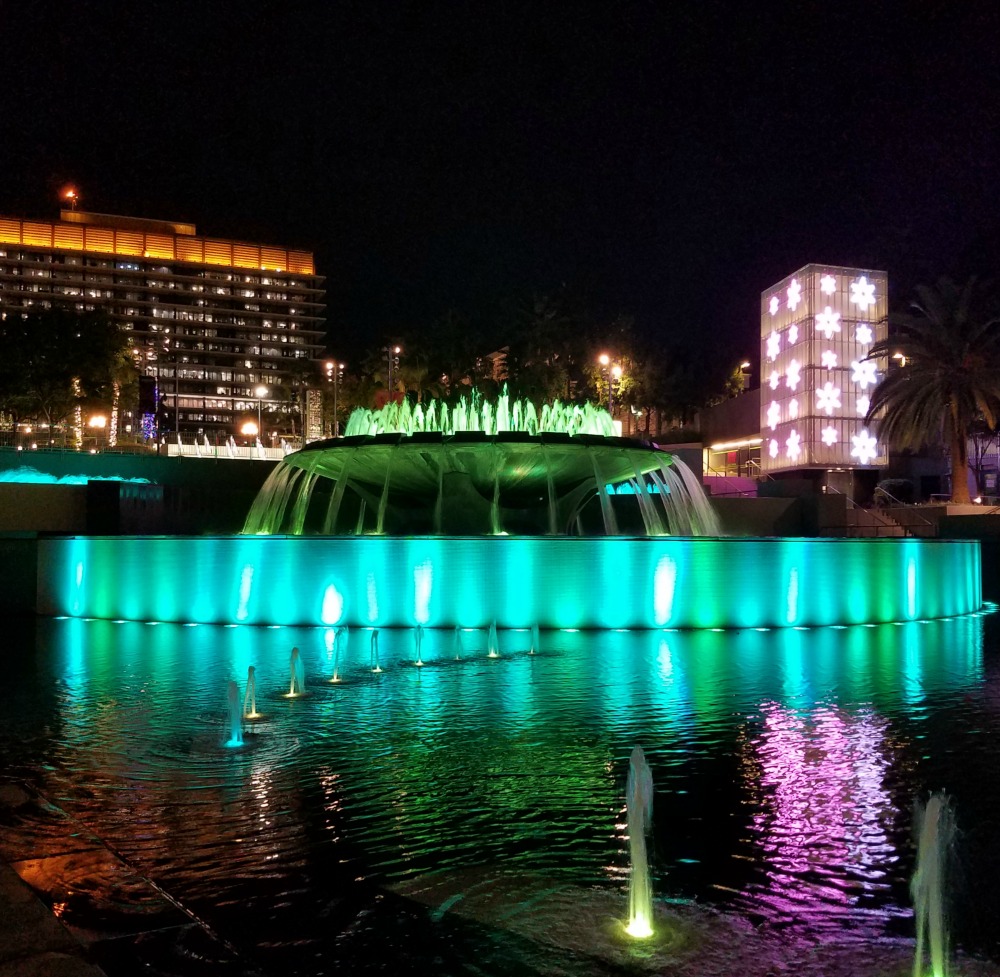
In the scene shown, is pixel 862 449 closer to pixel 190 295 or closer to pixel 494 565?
pixel 494 565

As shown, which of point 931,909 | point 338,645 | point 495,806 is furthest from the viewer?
point 338,645

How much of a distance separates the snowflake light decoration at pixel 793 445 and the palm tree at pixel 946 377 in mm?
10094

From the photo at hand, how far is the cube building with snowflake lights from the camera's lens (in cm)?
4584

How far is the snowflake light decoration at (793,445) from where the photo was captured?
154ft

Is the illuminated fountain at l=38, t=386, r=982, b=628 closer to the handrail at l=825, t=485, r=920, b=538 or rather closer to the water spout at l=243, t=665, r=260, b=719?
the water spout at l=243, t=665, r=260, b=719

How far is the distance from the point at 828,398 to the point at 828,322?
336 centimetres

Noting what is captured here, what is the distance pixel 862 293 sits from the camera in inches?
1829

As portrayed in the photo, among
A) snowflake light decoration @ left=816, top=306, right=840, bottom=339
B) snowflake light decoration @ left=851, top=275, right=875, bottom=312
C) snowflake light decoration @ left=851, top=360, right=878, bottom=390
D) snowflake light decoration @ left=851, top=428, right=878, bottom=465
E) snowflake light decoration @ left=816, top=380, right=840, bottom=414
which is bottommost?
snowflake light decoration @ left=851, top=428, right=878, bottom=465

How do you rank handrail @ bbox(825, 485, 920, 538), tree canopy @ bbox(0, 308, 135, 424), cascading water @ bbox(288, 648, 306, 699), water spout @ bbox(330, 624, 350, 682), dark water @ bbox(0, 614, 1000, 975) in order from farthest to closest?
1. tree canopy @ bbox(0, 308, 135, 424)
2. handrail @ bbox(825, 485, 920, 538)
3. water spout @ bbox(330, 624, 350, 682)
4. cascading water @ bbox(288, 648, 306, 699)
5. dark water @ bbox(0, 614, 1000, 975)

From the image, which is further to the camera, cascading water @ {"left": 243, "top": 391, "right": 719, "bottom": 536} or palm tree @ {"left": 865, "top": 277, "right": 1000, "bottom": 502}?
palm tree @ {"left": 865, "top": 277, "right": 1000, "bottom": 502}

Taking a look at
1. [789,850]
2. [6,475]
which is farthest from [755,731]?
[6,475]

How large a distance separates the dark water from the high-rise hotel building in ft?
348

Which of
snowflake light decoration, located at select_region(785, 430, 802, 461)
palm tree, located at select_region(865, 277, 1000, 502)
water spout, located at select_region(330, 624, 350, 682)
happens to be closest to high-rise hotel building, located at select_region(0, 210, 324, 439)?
snowflake light decoration, located at select_region(785, 430, 802, 461)

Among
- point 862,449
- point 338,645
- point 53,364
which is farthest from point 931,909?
point 53,364
